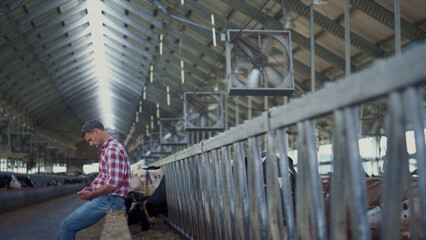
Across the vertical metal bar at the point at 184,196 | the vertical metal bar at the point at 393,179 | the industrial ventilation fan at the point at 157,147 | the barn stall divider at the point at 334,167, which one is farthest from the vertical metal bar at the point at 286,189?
the industrial ventilation fan at the point at 157,147

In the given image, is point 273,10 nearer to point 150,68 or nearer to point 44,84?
point 150,68

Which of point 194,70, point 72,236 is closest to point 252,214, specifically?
point 72,236

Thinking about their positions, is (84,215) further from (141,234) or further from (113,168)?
(141,234)

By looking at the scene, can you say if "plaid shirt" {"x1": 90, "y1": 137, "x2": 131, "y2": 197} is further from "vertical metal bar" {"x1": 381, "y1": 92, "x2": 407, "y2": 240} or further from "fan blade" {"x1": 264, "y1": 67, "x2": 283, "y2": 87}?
"fan blade" {"x1": 264, "y1": 67, "x2": 283, "y2": 87}

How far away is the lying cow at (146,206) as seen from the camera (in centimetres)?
653

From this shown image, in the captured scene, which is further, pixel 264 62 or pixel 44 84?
pixel 44 84

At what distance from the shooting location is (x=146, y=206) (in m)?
6.75

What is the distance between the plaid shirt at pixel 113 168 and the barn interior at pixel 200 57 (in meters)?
1.00

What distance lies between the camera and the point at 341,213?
6.52 feet

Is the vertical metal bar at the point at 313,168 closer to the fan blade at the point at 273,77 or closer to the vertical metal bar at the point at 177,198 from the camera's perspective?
the vertical metal bar at the point at 177,198

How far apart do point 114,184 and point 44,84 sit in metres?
26.6

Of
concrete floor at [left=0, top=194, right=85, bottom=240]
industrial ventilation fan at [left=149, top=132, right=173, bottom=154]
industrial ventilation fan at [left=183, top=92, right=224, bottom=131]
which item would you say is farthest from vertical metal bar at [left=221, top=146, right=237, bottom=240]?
industrial ventilation fan at [left=149, top=132, right=173, bottom=154]

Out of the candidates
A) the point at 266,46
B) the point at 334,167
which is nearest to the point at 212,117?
the point at 266,46

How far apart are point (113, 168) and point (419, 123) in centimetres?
312
